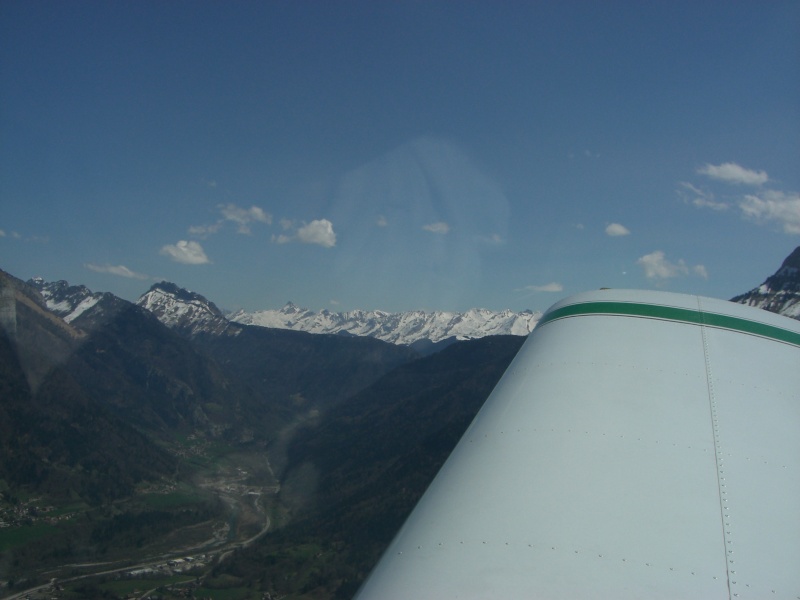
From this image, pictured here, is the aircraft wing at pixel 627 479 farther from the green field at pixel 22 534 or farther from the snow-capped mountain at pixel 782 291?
the green field at pixel 22 534

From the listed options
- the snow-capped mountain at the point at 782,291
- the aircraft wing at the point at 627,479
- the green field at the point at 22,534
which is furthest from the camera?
the snow-capped mountain at the point at 782,291

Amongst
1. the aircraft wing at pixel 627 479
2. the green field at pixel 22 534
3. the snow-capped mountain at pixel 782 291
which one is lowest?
the green field at pixel 22 534

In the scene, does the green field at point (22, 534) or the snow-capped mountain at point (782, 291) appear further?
the snow-capped mountain at point (782, 291)

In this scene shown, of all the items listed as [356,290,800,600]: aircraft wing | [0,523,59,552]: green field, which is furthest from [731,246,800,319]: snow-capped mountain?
[0,523,59,552]: green field

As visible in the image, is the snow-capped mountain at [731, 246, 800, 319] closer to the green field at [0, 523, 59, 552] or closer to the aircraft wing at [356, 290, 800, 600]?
the aircraft wing at [356, 290, 800, 600]

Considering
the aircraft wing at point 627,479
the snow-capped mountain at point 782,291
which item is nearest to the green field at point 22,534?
the aircraft wing at point 627,479

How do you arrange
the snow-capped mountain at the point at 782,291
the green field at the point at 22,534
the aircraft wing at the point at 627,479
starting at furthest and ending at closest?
the snow-capped mountain at the point at 782,291 → the green field at the point at 22,534 → the aircraft wing at the point at 627,479

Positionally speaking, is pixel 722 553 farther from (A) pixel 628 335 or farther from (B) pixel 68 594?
(B) pixel 68 594
